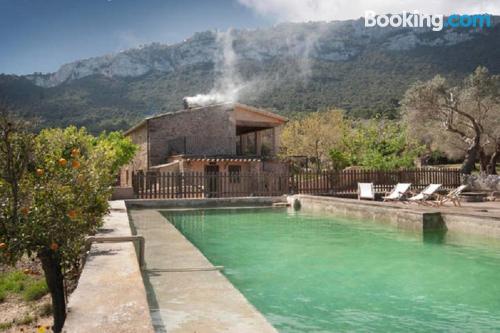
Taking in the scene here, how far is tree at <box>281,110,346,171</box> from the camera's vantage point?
1591 inches

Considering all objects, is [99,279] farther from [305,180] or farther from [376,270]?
[305,180]

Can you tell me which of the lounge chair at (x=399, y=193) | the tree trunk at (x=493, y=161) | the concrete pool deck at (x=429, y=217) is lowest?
the concrete pool deck at (x=429, y=217)

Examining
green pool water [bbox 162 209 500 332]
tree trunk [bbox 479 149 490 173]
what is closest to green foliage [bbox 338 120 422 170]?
tree trunk [bbox 479 149 490 173]

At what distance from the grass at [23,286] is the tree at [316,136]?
33815mm

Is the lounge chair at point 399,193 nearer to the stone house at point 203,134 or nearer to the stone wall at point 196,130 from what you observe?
the stone house at point 203,134

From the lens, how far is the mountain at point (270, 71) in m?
63.5

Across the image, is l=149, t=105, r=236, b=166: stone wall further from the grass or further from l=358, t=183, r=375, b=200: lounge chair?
the grass

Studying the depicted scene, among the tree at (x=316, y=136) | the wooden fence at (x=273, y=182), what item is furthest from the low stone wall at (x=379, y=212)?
the tree at (x=316, y=136)

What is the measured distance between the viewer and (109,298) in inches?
131

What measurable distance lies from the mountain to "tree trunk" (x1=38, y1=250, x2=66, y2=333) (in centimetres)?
5014

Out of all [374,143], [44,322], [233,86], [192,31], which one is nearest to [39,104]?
[233,86]

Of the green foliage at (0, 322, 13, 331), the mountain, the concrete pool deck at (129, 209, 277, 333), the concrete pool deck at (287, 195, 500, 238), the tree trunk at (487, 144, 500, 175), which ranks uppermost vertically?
the mountain

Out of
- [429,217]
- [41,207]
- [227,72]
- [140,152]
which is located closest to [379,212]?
[429,217]

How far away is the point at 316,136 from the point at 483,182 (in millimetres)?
18585
